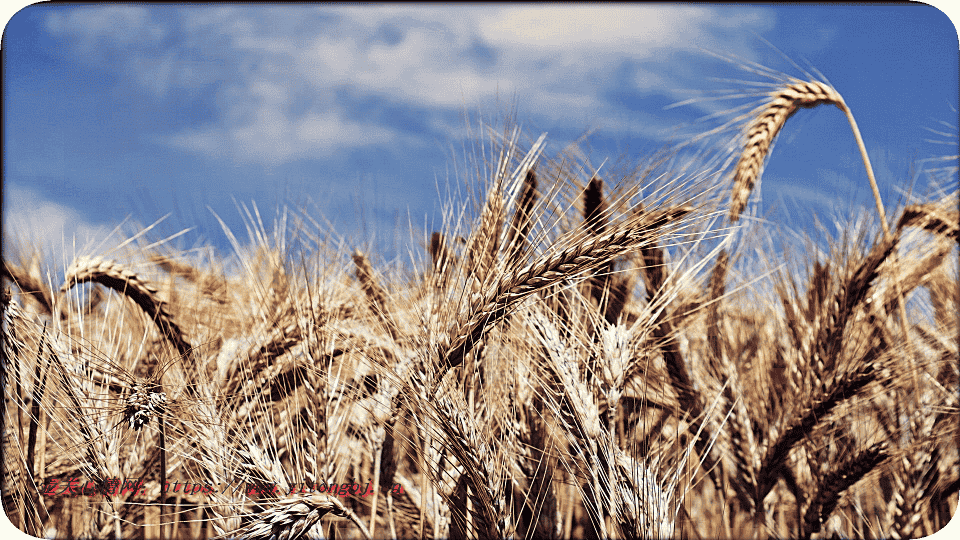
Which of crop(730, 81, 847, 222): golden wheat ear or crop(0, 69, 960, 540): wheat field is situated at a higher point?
crop(730, 81, 847, 222): golden wheat ear

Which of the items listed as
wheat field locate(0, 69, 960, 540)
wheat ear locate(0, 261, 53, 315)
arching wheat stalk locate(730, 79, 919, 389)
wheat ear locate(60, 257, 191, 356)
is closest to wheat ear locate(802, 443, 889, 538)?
wheat field locate(0, 69, 960, 540)

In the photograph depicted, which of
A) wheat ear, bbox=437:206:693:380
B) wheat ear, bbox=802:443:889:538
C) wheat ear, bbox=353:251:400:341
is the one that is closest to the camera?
wheat ear, bbox=437:206:693:380

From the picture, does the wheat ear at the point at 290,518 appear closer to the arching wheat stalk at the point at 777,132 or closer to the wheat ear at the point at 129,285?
the wheat ear at the point at 129,285

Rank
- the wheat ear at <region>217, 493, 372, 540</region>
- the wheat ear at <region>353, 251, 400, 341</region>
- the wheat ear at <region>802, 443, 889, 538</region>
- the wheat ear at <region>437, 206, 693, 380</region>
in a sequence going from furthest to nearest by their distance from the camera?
the wheat ear at <region>802, 443, 889, 538</region>, the wheat ear at <region>353, 251, 400, 341</region>, the wheat ear at <region>437, 206, 693, 380</region>, the wheat ear at <region>217, 493, 372, 540</region>

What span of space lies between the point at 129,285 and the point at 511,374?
116 centimetres

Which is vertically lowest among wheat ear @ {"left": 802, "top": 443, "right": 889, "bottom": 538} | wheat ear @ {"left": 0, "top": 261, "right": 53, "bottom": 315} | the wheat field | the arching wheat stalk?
wheat ear @ {"left": 802, "top": 443, "right": 889, "bottom": 538}

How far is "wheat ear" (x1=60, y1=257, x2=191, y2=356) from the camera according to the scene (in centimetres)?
177

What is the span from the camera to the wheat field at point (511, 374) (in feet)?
4.76

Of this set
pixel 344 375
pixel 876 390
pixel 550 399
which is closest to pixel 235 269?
pixel 344 375

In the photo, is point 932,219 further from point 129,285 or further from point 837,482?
point 129,285

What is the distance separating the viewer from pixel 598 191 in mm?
1740

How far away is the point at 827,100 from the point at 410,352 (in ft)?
5.06

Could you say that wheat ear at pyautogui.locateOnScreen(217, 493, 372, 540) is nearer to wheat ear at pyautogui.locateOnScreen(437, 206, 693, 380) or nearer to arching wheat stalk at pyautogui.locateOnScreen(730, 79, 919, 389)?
wheat ear at pyautogui.locateOnScreen(437, 206, 693, 380)

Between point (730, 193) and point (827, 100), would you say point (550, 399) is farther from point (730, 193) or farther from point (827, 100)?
point (827, 100)
